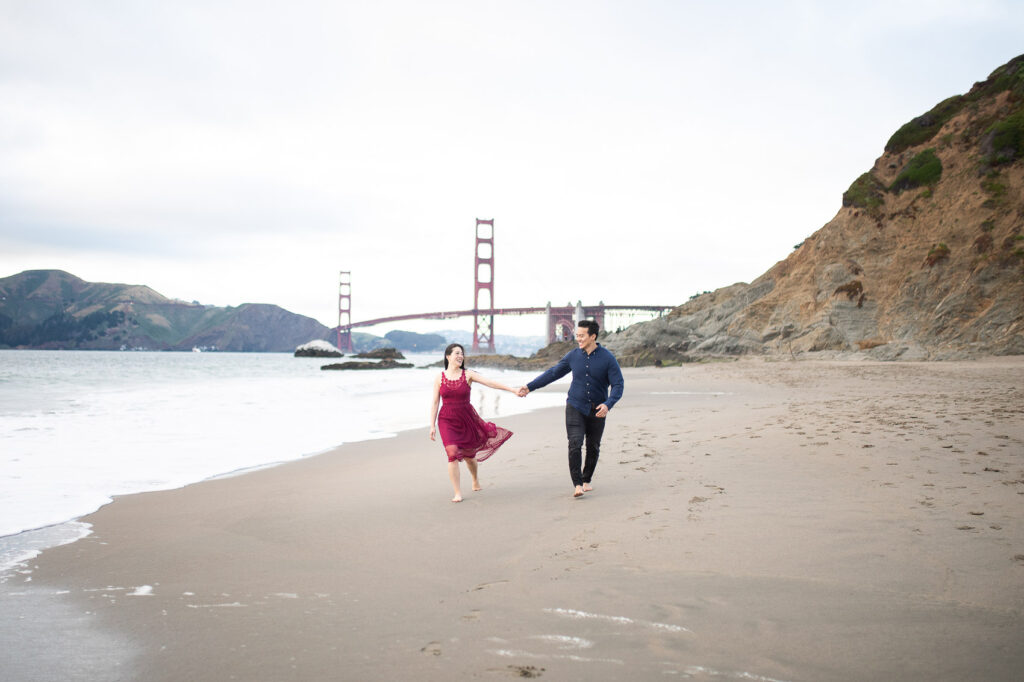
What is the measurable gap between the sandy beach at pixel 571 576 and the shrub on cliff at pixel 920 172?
2604 centimetres

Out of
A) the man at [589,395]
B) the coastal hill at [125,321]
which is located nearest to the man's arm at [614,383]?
the man at [589,395]

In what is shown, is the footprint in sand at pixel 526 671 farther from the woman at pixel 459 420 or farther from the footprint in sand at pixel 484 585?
the woman at pixel 459 420

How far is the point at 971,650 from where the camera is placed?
210cm

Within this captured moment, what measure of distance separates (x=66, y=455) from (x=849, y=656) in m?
8.59

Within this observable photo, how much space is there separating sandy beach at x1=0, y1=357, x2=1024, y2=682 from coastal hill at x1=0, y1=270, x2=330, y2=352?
431ft

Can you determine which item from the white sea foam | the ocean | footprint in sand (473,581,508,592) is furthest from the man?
the ocean

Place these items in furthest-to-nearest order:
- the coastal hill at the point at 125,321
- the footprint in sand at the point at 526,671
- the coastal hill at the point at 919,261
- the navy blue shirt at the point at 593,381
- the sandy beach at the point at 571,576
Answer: the coastal hill at the point at 125,321 < the coastal hill at the point at 919,261 < the navy blue shirt at the point at 593,381 < the sandy beach at the point at 571,576 < the footprint in sand at the point at 526,671

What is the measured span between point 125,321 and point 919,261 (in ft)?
454

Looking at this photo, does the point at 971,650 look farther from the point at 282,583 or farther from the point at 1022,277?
the point at 1022,277

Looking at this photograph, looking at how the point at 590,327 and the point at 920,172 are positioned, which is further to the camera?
the point at 920,172

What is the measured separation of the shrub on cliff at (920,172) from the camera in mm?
26828

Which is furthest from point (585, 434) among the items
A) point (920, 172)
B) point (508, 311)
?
point (508, 311)

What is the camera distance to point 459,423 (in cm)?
511

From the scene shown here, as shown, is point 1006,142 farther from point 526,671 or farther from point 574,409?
point 526,671
